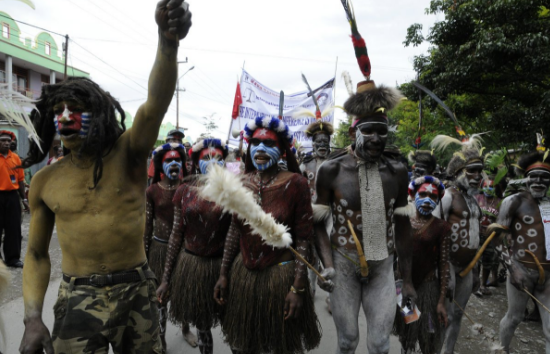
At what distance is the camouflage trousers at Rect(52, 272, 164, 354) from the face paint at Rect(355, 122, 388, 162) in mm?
1835

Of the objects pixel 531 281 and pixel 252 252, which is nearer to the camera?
pixel 252 252

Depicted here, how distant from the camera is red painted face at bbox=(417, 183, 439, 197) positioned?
3580 mm

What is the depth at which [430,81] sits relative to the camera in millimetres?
10578

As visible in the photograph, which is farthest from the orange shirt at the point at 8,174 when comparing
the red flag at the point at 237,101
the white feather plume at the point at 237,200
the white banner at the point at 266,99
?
the white feather plume at the point at 237,200

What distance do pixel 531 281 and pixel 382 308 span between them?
1.94 metres

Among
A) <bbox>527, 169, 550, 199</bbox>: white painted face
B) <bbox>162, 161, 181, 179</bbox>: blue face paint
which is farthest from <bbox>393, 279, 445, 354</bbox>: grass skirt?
<bbox>162, 161, 181, 179</bbox>: blue face paint

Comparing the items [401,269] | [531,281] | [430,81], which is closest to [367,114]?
[401,269]

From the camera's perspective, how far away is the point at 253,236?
2.93 metres

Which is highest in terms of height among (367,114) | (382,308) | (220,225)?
(367,114)

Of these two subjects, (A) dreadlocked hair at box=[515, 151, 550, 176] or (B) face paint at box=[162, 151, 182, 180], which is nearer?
(A) dreadlocked hair at box=[515, 151, 550, 176]

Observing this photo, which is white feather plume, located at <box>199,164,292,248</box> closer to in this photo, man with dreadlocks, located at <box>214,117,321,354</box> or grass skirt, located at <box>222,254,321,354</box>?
man with dreadlocks, located at <box>214,117,321,354</box>

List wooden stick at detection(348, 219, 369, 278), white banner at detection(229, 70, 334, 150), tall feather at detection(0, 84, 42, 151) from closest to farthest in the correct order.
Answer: tall feather at detection(0, 84, 42, 151)
wooden stick at detection(348, 219, 369, 278)
white banner at detection(229, 70, 334, 150)

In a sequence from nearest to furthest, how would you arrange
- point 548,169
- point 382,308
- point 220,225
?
point 382,308 < point 220,225 < point 548,169

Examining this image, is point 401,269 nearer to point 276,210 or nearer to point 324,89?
point 276,210
